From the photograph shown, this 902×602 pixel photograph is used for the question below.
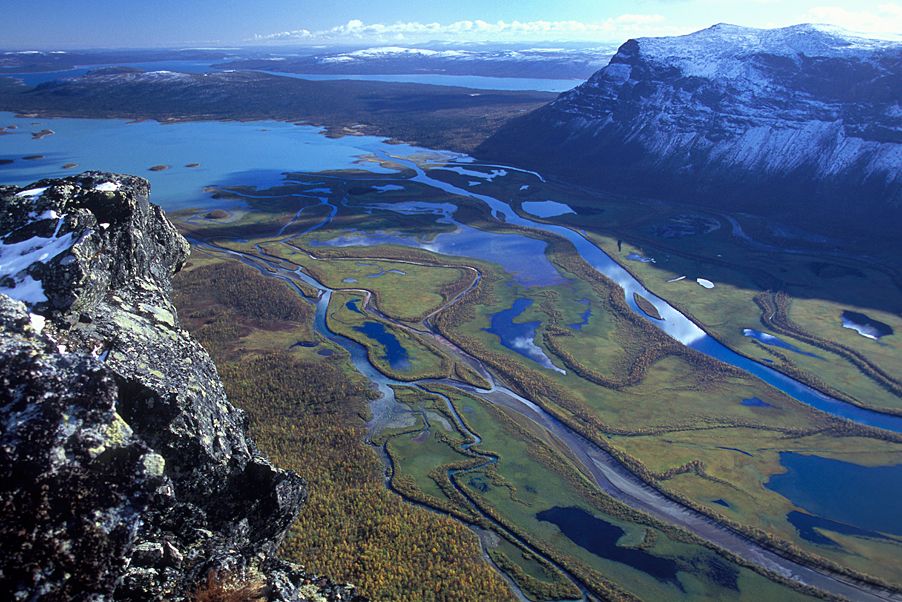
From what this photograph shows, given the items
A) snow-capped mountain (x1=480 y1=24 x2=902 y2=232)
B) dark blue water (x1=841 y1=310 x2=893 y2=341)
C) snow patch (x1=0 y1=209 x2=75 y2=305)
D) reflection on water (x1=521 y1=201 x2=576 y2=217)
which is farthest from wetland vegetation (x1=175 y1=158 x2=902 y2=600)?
snow-capped mountain (x1=480 y1=24 x2=902 y2=232)

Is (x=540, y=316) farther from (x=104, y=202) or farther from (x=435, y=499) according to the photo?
(x=104, y=202)

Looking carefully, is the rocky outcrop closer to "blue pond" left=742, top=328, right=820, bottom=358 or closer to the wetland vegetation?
the wetland vegetation

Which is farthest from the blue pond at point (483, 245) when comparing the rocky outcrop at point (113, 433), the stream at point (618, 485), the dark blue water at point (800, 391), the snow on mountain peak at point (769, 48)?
the snow on mountain peak at point (769, 48)

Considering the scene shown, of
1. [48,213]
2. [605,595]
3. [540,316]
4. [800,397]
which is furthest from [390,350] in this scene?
[48,213]

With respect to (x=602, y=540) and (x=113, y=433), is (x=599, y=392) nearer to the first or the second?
(x=602, y=540)

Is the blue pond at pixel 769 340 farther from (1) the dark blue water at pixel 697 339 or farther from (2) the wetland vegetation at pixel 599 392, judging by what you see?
(1) the dark blue water at pixel 697 339

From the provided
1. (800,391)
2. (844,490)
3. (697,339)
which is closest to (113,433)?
(844,490)
